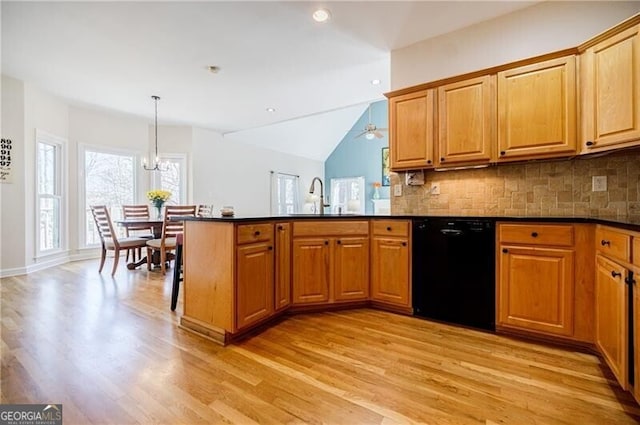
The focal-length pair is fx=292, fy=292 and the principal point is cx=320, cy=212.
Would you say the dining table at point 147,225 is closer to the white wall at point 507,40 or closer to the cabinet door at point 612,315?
the white wall at point 507,40

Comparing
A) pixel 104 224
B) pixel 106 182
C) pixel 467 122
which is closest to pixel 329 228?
pixel 467 122

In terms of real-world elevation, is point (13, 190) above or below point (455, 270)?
above

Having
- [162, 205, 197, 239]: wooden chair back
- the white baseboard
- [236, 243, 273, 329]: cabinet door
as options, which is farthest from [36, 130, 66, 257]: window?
[236, 243, 273, 329]: cabinet door

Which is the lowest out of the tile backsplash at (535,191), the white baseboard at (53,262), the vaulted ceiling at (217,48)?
the white baseboard at (53,262)

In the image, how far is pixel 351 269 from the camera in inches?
106

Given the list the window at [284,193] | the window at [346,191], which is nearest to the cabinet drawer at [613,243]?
the window at [284,193]

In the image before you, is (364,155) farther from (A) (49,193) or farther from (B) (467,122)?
(A) (49,193)

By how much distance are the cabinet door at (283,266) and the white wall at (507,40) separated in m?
1.86

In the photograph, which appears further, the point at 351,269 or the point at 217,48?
the point at 217,48

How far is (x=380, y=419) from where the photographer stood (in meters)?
1.31

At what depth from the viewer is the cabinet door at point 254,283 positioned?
2.05 metres

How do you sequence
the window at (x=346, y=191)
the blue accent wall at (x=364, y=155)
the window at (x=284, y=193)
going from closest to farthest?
the window at (x=284, y=193) < the blue accent wall at (x=364, y=155) < the window at (x=346, y=191)

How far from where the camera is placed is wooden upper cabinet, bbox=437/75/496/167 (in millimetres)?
2367

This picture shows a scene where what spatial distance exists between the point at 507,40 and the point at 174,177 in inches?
233
